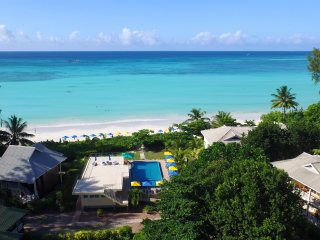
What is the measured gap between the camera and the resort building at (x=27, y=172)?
19.8 metres

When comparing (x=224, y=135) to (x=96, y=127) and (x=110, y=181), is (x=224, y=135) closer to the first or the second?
(x=110, y=181)

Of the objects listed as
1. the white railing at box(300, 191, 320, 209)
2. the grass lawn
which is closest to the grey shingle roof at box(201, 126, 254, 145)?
the grass lawn

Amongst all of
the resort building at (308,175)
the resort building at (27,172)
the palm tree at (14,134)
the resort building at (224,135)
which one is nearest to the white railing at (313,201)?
the resort building at (308,175)

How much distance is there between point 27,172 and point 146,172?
9.84m

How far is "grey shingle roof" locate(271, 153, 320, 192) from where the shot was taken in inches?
701

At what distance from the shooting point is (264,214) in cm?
1213

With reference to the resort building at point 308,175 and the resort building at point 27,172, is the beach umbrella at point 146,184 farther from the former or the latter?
the resort building at point 308,175

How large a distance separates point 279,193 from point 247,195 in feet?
4.38

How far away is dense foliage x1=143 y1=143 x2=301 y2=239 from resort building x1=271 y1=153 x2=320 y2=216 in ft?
19.6

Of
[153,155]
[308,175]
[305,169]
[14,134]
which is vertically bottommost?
[153,155]

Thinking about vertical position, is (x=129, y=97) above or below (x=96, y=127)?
above

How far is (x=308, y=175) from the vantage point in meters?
18.5

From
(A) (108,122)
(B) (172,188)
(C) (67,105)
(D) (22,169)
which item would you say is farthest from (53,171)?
(C) (67,105)

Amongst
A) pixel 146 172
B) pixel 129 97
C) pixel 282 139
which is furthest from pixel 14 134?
pixel 129 97
